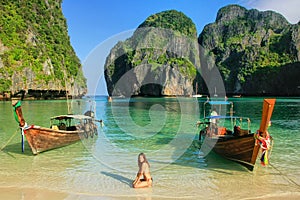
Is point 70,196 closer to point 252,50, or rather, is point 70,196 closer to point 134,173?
point 134,173

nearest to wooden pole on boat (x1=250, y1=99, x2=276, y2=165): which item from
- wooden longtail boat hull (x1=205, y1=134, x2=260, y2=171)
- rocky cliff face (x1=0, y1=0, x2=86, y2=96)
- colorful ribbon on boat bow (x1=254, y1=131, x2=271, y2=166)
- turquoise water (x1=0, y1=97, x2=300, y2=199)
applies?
colorful ribbon on boat bow (x1=254, y1=131, x2=271, y2=166)

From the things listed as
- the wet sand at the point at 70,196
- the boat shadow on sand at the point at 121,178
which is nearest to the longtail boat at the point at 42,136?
the boat shadow on sand at the point at 121,178

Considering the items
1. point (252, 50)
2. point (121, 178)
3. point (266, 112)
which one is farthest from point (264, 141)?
point (252, 50)

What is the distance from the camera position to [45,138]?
12602 millimetres

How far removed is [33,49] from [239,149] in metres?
73.9

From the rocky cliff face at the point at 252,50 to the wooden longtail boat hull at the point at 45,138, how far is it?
389 feet

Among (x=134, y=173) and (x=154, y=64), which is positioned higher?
(x=154, y=64)

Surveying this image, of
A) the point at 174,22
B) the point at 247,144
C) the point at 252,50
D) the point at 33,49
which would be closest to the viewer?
the point at 247,144

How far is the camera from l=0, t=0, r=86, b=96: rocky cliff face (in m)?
65.4

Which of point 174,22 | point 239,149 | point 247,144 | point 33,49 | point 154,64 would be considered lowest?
point 239,149

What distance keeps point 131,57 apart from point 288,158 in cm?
13826

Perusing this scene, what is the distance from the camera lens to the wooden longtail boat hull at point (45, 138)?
11977 millimetres

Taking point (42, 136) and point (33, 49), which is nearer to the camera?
point (42, 136)

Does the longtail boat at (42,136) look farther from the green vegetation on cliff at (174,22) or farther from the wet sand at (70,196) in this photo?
the green vegetation on cliff at (174,22)
